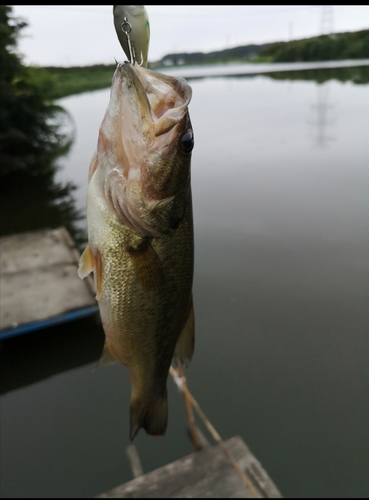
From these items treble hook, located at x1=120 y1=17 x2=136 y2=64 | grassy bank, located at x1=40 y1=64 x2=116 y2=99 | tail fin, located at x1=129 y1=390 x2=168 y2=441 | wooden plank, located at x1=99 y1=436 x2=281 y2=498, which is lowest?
wooden plank, located at x1=99 y1=436 x2=281 y2=498

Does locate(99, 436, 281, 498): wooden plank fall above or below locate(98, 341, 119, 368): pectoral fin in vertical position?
below

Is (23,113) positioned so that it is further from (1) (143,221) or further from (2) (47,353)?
(1) (143,221)

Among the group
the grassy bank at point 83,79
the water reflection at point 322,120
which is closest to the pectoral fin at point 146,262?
the water reflection at point 322,120

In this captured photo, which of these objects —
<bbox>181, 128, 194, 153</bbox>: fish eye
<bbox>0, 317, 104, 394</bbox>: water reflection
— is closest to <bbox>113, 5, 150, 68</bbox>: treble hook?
<bbox>181, 128, 194, 153</bbox>: fish eye

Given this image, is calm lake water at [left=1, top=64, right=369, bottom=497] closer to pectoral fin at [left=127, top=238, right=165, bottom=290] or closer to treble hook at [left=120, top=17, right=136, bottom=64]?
pectoral fin at [left=127, top=238, right=165, bottom=290]

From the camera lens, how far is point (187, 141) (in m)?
1.12

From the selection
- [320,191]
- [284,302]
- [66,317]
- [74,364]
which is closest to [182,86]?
[66,317]

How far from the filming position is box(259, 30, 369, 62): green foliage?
1167 inches

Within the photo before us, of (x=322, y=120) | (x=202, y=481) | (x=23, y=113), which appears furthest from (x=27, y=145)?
(x=202, y=481)

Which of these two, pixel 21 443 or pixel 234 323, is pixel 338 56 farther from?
pixel 21 443

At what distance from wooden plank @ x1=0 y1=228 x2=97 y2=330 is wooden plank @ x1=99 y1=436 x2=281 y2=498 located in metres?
2.21

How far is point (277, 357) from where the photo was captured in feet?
17.7

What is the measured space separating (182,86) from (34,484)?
14.4 feet

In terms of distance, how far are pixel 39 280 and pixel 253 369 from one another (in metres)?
3.16
